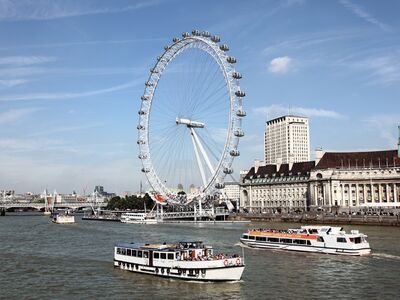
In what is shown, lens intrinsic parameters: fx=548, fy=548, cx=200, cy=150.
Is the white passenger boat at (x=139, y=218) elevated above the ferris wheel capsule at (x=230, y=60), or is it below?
below

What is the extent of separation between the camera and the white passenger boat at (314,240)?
41219 mm

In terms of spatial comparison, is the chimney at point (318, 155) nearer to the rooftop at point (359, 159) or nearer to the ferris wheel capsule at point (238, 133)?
the rooftop at point (359, 159)

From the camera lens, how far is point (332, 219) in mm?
82000

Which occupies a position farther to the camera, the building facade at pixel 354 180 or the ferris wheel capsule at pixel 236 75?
the building facade at pixel 354 180

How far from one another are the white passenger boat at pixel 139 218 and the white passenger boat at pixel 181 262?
65523mm

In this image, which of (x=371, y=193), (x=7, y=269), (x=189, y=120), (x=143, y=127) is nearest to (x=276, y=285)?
(x=7, y=269)

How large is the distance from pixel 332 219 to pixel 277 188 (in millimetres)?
41295

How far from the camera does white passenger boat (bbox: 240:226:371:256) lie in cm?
4122

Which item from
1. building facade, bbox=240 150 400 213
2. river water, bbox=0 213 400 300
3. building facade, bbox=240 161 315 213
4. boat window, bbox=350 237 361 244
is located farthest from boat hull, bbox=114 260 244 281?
building facade, bbox=240 161 315 213

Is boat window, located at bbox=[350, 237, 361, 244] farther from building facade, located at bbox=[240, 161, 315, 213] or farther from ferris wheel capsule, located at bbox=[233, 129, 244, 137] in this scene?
building facade, located at bbox=[240, 161, 315, 213]

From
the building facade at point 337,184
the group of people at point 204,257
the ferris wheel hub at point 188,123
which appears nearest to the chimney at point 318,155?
the building facade at point 337,184

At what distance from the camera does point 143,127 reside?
89.7 meters

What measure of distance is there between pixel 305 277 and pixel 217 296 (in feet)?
23.5

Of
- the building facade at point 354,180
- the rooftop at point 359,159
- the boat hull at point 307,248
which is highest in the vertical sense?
the rooftop at point 359,159
